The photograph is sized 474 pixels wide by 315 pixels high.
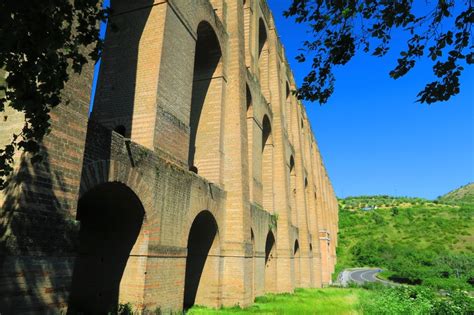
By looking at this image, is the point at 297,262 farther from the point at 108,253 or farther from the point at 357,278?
the point at 357,278

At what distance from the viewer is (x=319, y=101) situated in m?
5.85

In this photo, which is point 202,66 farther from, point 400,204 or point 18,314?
point 400,204

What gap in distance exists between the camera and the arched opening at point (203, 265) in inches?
468

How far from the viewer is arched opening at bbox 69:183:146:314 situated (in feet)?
25.9

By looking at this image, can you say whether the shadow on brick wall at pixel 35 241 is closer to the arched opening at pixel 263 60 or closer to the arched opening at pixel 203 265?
the arched opening at pixel 203 265

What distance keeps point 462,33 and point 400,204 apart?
101861 mm

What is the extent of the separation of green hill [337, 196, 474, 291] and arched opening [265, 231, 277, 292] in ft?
75.4

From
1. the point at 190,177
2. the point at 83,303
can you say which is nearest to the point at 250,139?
the point at 190,177

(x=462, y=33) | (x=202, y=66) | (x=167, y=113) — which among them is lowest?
(x=462, y=33)

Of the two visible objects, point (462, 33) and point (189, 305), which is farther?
point (189, 305)

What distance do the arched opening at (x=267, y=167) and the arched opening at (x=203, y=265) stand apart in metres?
7.66

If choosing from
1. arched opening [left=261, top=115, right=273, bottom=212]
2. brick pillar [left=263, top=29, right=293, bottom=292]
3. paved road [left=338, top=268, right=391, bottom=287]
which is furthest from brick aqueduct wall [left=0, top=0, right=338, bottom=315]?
paved road [left=338, top=268, right=391, bottom=287]

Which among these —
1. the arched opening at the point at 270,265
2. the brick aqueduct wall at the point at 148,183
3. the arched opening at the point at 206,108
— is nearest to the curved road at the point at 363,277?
the arched opening at the point at 270,265

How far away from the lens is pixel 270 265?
18.8 metres
